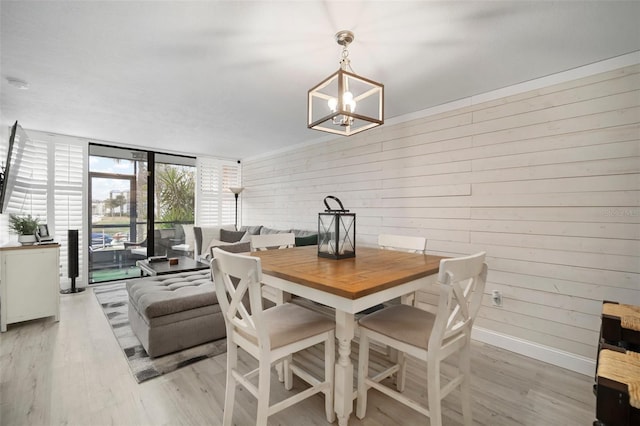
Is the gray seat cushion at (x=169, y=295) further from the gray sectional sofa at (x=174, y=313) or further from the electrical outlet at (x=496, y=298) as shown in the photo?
the electrical outlet at (x=496, y=298)

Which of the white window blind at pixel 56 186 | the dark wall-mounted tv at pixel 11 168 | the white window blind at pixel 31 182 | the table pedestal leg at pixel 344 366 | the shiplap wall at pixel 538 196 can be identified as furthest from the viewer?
the white window blind at pixel 56 186

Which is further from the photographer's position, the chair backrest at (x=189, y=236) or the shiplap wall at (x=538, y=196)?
the chair backrest at (x=189, y=236)

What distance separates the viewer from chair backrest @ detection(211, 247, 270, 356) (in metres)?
1.23

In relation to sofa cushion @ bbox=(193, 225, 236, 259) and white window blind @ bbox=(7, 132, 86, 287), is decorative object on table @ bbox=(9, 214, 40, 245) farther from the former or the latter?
sofa cushion @ bbox=(193, 225, 236, 259)

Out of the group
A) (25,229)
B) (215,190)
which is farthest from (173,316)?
(215,190)

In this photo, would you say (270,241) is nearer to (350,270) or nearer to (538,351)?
(350,270)

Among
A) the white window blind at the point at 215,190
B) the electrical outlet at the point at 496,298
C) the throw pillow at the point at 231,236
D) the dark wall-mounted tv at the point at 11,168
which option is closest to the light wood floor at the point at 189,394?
the electrical outlet at the point at 496,298

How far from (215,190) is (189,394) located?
462 cm

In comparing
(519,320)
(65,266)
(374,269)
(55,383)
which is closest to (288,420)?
(374,269)

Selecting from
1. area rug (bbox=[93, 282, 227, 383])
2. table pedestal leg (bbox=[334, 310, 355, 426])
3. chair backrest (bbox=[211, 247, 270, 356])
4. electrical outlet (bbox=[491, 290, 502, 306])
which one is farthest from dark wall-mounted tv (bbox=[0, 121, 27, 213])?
electrical outlet (bbox=[491, 290, 502, 306])

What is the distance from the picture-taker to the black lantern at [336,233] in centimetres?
182

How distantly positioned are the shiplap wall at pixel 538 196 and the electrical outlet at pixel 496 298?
0.04 m

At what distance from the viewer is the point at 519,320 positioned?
2.52 meters

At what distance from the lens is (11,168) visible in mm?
2934
